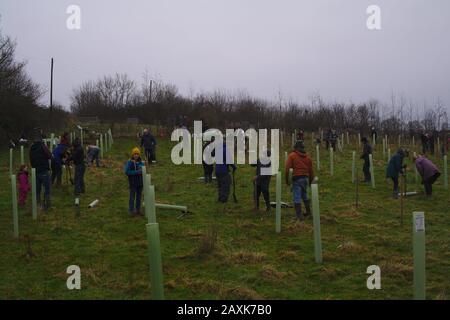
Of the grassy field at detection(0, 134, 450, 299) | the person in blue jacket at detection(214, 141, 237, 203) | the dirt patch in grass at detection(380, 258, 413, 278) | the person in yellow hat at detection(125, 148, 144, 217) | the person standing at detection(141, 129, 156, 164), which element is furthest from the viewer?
the person standing at detection(141, 129, 156, 164)

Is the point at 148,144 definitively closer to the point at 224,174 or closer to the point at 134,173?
the point at 224,174

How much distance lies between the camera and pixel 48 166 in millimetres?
12336

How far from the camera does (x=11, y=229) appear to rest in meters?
10.4

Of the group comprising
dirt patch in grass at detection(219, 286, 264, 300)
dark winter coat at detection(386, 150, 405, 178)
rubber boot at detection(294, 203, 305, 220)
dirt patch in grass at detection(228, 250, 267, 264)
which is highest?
dark winter coat at detection(386, 150, 405, 178)

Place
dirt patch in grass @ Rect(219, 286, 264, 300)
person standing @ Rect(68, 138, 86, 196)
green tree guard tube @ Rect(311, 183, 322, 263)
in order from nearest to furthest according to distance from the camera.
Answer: dirt patch in grass @ Rect(219, 286, 264, 300), green tree guard tube @ Rect(311, 183, 322, 263), person standing @ Rect(68, 138, 86, 196)

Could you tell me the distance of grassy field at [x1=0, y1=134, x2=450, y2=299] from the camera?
6672mm

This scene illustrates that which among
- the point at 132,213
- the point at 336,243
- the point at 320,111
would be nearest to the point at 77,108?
the point at 320,111

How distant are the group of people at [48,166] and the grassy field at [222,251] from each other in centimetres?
49

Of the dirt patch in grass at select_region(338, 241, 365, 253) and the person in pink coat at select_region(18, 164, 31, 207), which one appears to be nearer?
the dirt patch in grass at select_region(338, 241, 365, 253)

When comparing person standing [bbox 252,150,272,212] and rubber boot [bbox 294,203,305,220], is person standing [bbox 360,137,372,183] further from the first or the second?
rubber boot [bbox 294,203,305,220]

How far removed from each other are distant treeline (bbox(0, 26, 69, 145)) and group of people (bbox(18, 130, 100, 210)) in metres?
17.4

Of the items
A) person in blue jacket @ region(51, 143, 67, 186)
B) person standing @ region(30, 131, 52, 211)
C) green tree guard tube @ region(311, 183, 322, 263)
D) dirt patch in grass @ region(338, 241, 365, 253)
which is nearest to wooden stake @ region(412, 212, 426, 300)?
green tree guard tube @ region(311, 183, 322, 263)

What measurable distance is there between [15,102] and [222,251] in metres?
28.4
